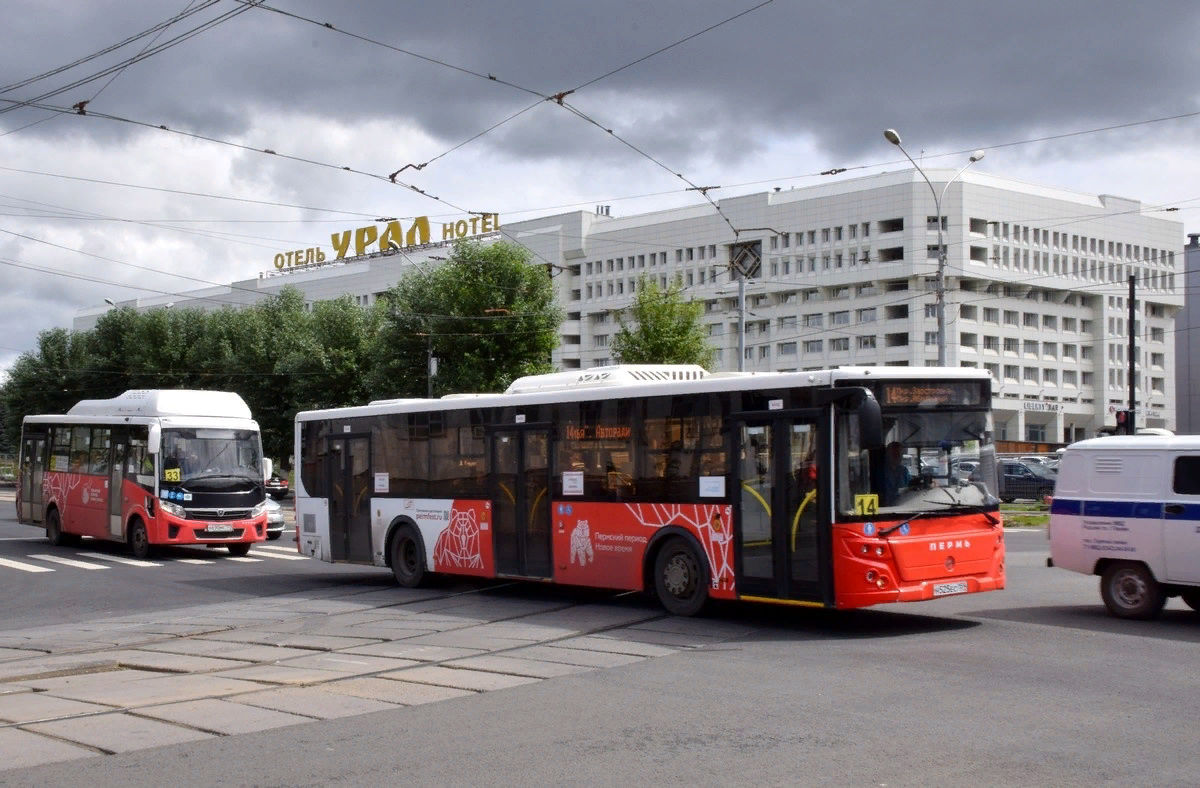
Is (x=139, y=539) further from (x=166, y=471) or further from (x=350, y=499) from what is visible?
(x=350, y=499)

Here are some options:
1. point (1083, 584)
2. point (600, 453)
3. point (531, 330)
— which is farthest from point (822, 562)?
point (531, 330)

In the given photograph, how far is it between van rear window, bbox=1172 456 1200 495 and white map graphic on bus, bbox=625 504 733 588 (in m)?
4.61

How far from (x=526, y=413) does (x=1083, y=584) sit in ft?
26.6

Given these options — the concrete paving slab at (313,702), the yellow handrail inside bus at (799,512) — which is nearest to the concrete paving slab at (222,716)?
the concrete paving slab at (313,702)

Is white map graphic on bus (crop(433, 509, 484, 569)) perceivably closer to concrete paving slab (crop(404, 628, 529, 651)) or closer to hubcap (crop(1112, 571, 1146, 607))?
concrete paving slab (crop(404, 628, 529, 651))

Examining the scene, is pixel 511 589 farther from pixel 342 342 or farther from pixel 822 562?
pixel 342 342

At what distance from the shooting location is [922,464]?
13.0 meters

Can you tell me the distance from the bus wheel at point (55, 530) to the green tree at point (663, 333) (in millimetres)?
19146

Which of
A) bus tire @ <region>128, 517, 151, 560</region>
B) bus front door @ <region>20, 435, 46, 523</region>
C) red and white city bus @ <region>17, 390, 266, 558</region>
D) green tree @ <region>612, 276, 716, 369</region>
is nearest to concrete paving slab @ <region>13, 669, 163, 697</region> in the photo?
red and white city bus @ <region>17, 390, 266, 558</region>

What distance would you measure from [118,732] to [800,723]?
4468mm

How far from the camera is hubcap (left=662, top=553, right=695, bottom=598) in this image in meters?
14.4

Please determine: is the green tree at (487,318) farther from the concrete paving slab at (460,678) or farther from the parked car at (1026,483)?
the concrete paving slab at (460,678)

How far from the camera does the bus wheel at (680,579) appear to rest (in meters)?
14.2

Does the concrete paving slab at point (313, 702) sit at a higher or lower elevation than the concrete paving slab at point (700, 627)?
higher
